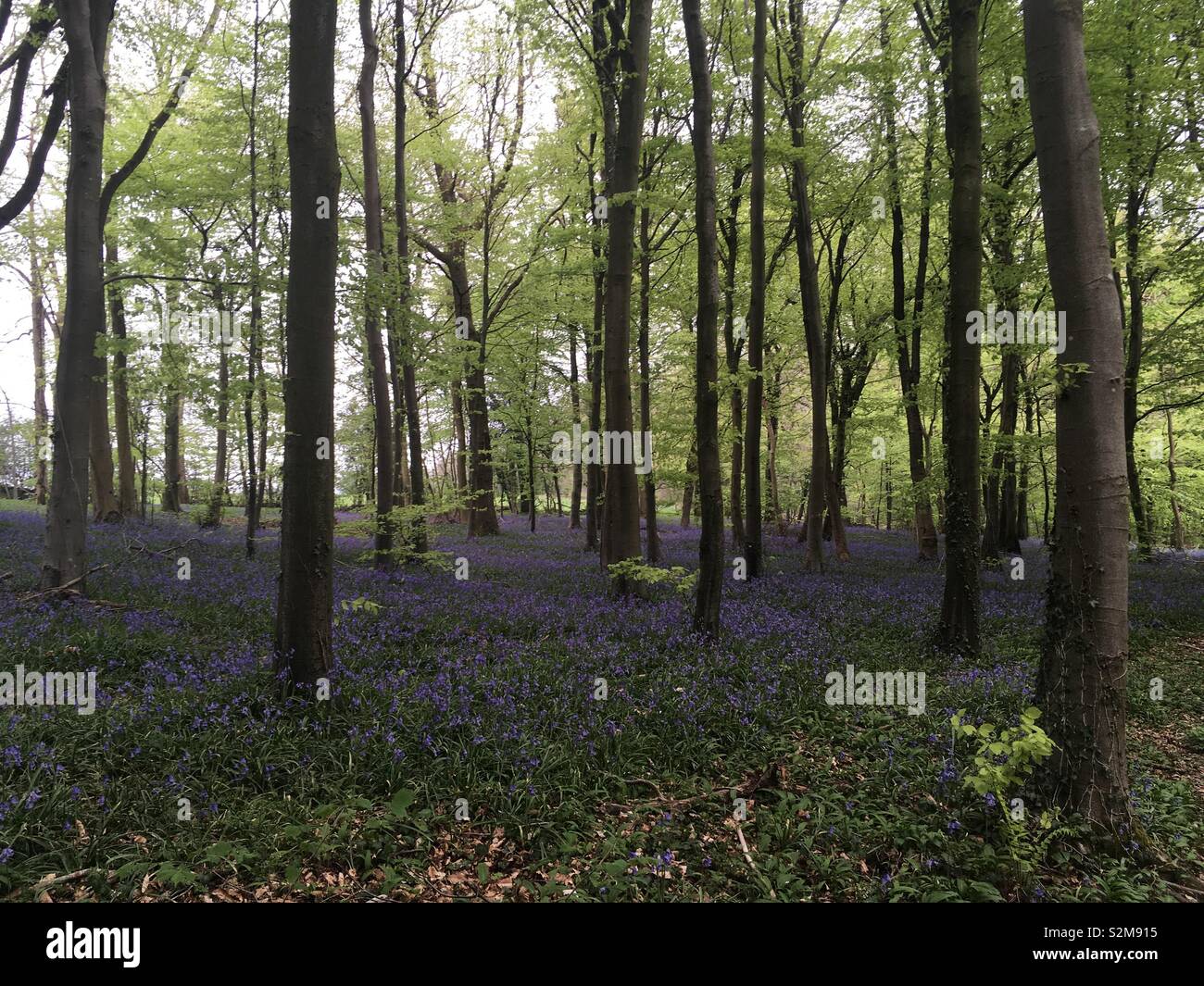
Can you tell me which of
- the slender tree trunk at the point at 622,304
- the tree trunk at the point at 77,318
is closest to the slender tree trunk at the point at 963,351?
the slender tree trunk at the point at 622,304

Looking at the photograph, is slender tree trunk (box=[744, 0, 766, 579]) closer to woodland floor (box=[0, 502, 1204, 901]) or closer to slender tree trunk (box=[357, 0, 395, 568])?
woodland floor (box=[0, 502, 1204, 901])

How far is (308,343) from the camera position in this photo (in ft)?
17.1

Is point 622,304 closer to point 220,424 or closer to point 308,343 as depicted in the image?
point 308,343

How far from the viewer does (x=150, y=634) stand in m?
6.73

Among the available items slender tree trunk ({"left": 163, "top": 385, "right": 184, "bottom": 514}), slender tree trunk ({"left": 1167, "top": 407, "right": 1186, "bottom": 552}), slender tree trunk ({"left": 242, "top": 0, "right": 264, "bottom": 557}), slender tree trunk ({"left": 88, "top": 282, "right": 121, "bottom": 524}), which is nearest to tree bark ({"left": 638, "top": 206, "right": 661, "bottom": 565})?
slender tree trunk ({"left": 242, "top": 0, "right": 264, "bottom": 557})

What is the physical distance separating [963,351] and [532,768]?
280 inches

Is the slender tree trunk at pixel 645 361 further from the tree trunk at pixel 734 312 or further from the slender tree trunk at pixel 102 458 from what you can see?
the slender tree trunk at pixel 102 458

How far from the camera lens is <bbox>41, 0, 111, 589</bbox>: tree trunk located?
8117 millimetres

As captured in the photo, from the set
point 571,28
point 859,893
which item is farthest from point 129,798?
point 571,28

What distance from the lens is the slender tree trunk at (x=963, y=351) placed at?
7.30m

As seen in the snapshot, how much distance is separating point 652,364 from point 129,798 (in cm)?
2346

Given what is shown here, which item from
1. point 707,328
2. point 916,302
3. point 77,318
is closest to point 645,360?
point 707,328

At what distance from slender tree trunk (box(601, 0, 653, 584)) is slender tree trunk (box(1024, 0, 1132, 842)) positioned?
617cm

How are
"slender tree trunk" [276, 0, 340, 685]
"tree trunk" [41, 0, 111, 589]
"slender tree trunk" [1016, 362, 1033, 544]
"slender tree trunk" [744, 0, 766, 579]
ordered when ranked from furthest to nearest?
"slender tree trunk" [1016, 362, 1033, 544] < "slender tree trunk" [744, 0, 766, 579] < "tree trunk" [41, 0, 111, 589] < "slender tree trunk" [276, 0, 340, 685]
